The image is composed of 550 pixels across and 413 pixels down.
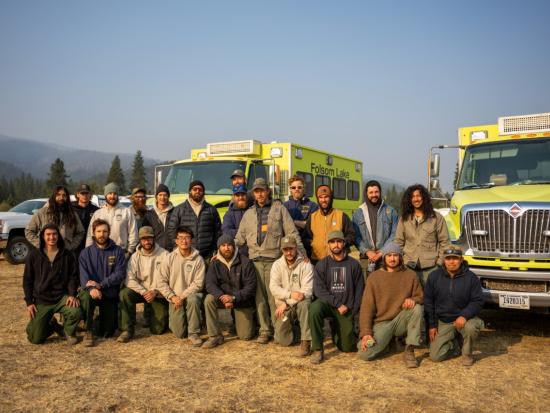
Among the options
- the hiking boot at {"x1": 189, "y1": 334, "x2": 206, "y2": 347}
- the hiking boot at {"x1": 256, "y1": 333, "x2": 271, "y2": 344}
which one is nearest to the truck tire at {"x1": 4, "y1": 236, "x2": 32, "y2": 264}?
the hiking boot at {"x1": 189, "y1": 334, "x2": 206, "y2": 347}

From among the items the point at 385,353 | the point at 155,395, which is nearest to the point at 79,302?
the point at 155,395

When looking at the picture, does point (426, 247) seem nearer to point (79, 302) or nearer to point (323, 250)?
point (323, 250)

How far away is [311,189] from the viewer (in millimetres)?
12531

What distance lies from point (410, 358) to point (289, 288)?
178 cm

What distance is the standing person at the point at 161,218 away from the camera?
7352 millimetres

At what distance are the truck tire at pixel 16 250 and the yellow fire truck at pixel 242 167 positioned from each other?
18.0ft

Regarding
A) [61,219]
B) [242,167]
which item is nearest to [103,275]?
[61,219]

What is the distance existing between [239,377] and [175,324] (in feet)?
6.01

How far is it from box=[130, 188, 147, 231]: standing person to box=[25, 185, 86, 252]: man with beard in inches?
35.0

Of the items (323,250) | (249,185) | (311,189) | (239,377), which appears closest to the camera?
(239,377)

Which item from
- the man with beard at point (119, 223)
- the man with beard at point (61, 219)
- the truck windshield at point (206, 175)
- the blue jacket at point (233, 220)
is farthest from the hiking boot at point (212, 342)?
the truck windshield at point (206, 175)

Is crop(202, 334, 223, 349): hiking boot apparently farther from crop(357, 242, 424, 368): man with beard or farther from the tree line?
the tree line

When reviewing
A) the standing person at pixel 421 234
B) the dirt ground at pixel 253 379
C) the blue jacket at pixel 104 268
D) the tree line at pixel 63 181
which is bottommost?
the dirt ground at pixel 253 379

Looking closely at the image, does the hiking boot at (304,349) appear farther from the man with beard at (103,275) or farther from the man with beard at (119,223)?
the man with beard at (119,223)
